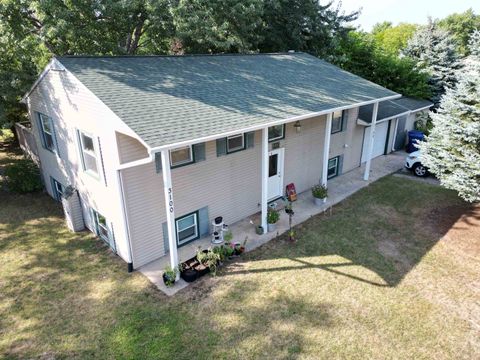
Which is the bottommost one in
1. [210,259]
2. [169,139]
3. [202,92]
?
[210,259]

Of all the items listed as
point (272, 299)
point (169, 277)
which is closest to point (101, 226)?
point (169, 277)

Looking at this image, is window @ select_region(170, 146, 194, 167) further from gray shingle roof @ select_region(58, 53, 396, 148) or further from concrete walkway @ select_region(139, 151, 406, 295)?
concrete walkway @ select_region(139, 151, 406, 295)

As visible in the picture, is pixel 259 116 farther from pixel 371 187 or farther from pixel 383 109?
pixel 383 109

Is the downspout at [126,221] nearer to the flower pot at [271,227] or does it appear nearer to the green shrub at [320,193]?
the flower pot at [271,227]

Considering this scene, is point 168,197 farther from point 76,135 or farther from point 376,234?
point 376,234

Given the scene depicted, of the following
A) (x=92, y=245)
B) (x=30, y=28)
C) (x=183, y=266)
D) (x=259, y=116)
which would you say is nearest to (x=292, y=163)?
(x=259, y=116)

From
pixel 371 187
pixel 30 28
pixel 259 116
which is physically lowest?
pixel 371 187
